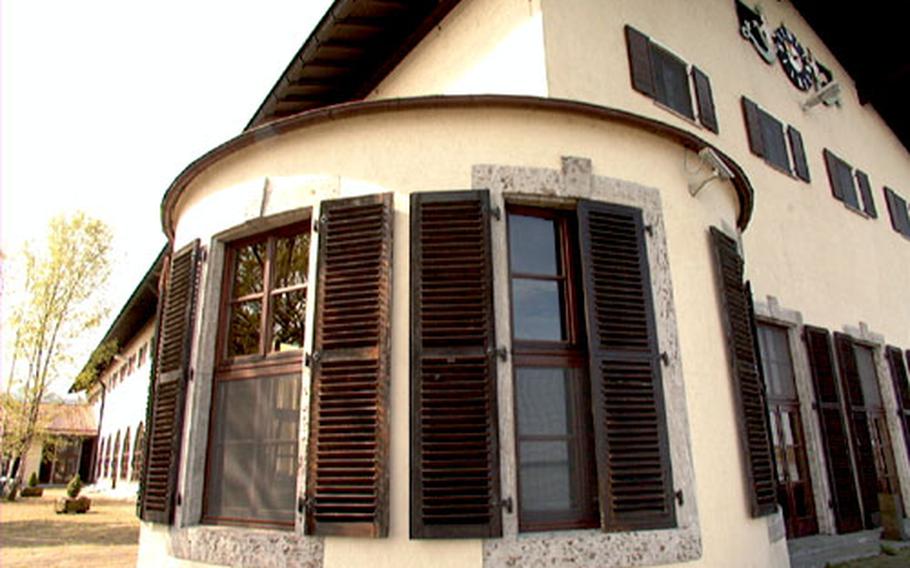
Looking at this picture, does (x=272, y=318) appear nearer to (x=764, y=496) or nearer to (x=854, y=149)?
(x=764, y=496)

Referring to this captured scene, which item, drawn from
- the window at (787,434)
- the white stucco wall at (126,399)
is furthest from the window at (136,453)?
the window at (787,434)

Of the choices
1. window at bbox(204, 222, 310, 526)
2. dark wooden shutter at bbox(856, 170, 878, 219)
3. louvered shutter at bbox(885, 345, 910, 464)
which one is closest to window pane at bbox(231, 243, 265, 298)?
window at bbox(204, 222, 310, 526)

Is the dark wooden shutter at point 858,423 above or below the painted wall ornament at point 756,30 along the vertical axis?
below

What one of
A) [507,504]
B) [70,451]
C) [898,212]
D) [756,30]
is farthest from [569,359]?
[70,451]

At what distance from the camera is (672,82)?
730 centimetres

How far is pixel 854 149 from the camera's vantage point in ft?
38.3

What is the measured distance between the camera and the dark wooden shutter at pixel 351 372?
3395 millimetres

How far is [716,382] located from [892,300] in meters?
8.98

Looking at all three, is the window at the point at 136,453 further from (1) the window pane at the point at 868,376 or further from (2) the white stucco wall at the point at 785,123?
(1) the window pane at the point at 868,376

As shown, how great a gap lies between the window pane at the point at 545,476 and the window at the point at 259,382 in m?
1.43

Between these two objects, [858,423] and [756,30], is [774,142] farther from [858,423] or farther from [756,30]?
[858,423]

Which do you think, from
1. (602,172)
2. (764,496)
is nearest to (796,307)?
(764,496)

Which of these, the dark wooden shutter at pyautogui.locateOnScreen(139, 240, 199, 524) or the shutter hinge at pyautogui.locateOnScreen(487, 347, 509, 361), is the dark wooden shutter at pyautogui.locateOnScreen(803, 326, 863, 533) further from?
the dark wooden shutter at pyautogui.locateOnScreen(139, 240, 199, 524)

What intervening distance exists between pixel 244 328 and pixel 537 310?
213 centimetres
